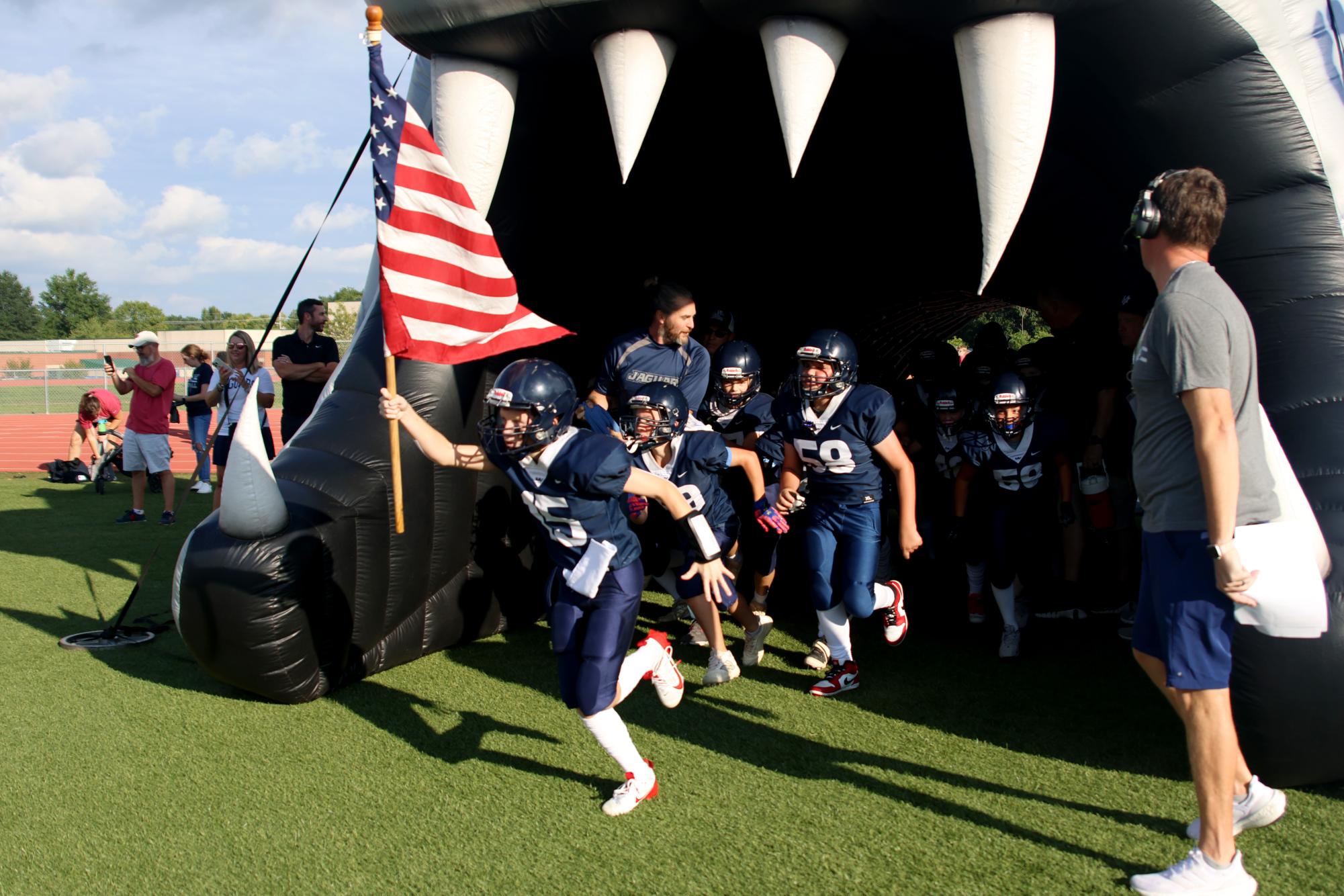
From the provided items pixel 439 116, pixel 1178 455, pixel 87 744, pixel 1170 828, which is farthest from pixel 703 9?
pixel 87 744

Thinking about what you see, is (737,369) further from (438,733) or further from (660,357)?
(438,733)

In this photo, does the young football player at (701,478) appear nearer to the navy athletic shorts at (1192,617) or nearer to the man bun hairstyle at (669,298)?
the man bun hairstyle at (669,298)

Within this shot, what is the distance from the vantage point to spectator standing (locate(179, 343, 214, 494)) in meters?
9.66

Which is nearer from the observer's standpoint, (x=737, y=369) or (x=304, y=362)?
(x=737, y=369)

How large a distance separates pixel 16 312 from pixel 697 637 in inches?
3077

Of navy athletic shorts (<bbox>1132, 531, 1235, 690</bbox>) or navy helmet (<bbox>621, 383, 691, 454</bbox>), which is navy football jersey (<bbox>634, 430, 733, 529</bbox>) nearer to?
navy helmet (<bbox>621, 383, 691, 454</bbox>)

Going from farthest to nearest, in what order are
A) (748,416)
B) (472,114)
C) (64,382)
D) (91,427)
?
1. (64,382)
2. (91,427)
3. (748,416)
4. (472,114)

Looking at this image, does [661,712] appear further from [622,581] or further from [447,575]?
[447,575]

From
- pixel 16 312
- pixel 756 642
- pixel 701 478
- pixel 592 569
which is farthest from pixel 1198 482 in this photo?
pixel 16 312

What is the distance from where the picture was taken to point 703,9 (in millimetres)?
3666

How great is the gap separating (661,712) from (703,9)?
263 centimetres

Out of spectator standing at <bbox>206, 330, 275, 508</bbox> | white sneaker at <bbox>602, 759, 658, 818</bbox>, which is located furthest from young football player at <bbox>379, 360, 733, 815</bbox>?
spectator standing at <bbox>206, 330, 275, 508</bbox>

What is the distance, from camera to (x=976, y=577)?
5.12 meters

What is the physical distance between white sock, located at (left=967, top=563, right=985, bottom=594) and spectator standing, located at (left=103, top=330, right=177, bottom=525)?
6.40m
